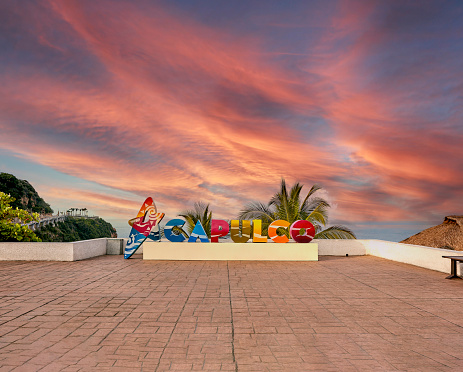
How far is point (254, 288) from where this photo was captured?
9.12m

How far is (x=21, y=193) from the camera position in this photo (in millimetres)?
68875

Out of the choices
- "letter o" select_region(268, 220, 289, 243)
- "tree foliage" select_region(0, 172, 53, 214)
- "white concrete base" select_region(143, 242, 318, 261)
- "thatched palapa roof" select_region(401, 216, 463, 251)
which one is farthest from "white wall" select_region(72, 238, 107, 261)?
"tree foliage" select_region(0, 172, 53, 214)

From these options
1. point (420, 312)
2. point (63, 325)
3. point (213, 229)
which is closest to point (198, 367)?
point (63, 325)

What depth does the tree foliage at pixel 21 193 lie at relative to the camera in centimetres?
6425

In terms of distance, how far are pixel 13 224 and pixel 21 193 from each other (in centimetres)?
6128

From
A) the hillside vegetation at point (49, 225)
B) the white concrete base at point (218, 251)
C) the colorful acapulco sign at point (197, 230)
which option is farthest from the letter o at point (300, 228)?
the hillside vegetation at point (49, 225)

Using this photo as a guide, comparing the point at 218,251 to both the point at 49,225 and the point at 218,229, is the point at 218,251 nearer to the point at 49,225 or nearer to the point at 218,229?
the point at 218,229

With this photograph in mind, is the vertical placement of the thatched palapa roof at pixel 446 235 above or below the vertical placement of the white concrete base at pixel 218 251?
above

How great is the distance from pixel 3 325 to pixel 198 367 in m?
3.87

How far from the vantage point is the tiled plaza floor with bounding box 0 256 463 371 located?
15.1 ft

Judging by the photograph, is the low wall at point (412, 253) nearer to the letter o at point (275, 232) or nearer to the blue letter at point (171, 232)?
the letter o at point (275, 232)

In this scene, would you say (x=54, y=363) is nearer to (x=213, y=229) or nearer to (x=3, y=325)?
(x=3, y=325)

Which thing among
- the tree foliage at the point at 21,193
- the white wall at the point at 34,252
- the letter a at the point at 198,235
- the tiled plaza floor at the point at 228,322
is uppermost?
the tree foliage at the point at 21,193

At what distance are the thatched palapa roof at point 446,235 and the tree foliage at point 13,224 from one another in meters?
20.0
